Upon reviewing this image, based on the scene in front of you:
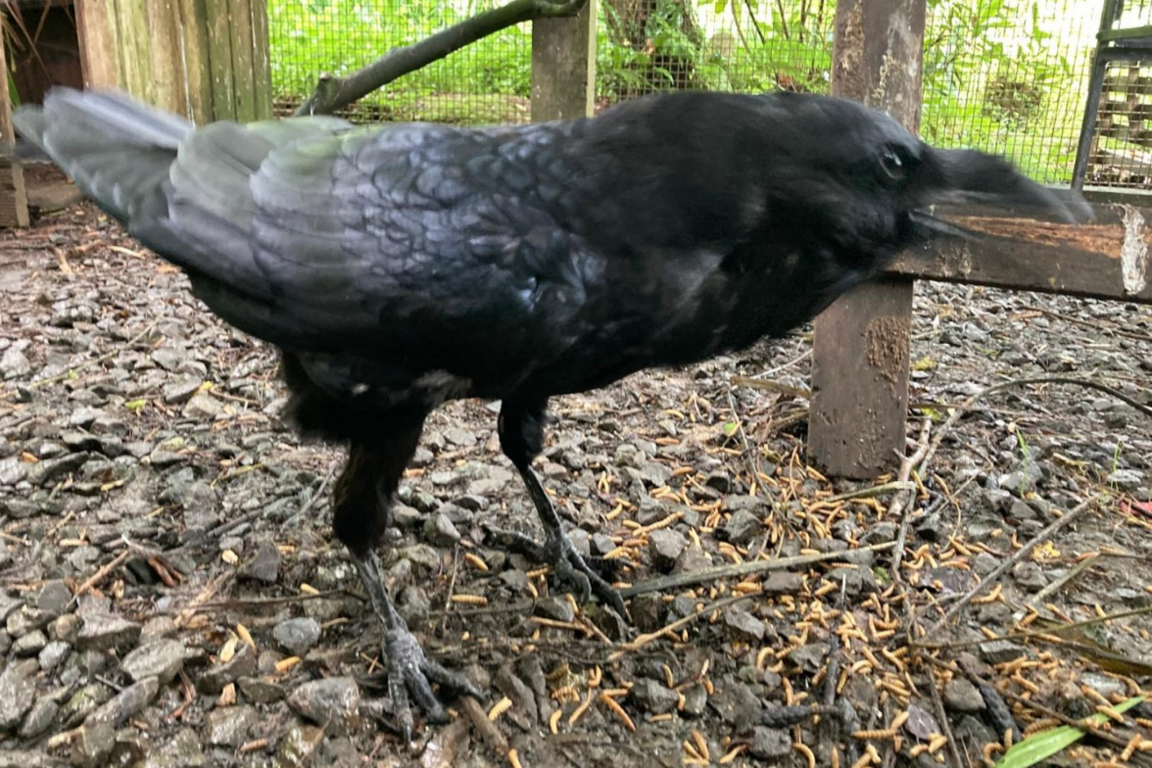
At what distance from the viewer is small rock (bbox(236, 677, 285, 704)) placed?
2051 mm

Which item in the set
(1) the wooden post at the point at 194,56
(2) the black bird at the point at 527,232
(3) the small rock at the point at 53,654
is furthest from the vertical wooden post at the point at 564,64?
(3) the small rock at the point at 53,654

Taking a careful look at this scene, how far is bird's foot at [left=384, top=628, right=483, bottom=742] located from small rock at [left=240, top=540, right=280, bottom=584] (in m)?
0.43

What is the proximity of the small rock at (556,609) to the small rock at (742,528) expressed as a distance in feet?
2.14

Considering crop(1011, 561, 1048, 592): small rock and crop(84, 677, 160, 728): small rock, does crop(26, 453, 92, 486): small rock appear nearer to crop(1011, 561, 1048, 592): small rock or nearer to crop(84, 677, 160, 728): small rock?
crop(84, 677, 160, 728): small rock

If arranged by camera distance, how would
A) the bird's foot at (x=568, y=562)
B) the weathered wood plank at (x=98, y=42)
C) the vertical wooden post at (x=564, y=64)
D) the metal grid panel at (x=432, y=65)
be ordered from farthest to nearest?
the metal grid panel at (x=432, y=65) < the weathered wood plank at (x=98, y=42) < the vertical wooden post at (x=564, y=64) < the bird's foot at (x=568, y=562)

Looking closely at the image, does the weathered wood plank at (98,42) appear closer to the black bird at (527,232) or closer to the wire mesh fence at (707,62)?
the wire mesh fence at (707,62)

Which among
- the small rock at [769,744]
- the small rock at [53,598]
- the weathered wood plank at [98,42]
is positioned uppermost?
the weathered wood plank at [98,42]

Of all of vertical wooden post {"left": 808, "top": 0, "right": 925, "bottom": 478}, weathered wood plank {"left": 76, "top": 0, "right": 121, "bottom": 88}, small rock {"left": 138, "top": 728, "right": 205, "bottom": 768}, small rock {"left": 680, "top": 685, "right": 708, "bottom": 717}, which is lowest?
small rock {"left": 680, "top": 685, "right": 708, "bottom": 717}

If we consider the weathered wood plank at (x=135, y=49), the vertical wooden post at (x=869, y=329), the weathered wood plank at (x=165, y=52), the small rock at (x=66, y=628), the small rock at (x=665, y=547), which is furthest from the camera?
the weathered wood plank at (x=165, y=52)

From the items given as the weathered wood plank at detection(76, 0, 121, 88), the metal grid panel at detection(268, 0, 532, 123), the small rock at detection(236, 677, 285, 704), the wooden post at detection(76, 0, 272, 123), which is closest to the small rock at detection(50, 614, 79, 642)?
the small rock at detection(236, 677, 285, 704)

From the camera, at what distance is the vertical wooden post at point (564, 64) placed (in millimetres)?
4660

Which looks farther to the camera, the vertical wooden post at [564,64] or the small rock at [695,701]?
the vertical wooden post at [564,64]

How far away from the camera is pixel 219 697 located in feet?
6.72

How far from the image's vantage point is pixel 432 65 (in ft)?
18.3
